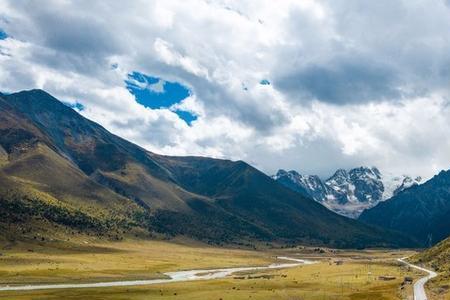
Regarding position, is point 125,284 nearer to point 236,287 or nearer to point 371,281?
point 236,287

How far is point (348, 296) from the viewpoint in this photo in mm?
152000

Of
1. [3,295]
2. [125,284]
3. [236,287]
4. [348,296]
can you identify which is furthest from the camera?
[125,284]

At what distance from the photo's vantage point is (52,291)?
15612 cm

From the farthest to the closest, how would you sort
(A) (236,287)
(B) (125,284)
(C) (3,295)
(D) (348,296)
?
(B) (125,284) → (A) (236,287) → (D) (348,296) → (C) (3,295)

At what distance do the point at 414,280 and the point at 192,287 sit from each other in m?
84.0

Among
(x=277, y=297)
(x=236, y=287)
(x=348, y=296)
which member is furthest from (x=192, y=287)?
(x=348, y=296)

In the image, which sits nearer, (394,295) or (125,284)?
(394,295)

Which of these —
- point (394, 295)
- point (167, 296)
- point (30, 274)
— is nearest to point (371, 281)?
point (394, 295)

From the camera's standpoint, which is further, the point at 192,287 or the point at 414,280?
the point at 414,280

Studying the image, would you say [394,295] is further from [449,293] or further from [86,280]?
[86,280]

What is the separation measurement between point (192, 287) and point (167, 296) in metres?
28.3

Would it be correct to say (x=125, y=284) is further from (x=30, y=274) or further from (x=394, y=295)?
(x=394, y=295)

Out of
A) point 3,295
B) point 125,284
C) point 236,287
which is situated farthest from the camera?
point 125,284

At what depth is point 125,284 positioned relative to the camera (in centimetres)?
18638
